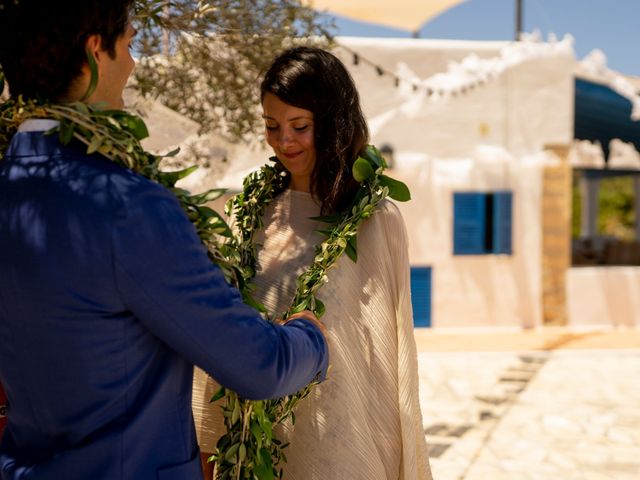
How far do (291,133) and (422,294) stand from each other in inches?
330

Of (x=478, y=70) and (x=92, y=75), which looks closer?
(x=92, y=75)

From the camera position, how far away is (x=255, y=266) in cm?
210

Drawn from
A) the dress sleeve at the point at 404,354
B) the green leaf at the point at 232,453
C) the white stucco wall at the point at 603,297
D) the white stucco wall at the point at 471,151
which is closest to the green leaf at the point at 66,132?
the green leaf at the point at 232,453

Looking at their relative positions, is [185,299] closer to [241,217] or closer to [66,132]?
[66,132]

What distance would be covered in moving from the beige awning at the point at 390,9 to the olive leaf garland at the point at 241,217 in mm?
6656

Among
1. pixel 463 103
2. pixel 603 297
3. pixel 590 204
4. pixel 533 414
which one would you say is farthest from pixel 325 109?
pixel 590 204

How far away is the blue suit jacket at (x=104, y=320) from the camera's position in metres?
1.06

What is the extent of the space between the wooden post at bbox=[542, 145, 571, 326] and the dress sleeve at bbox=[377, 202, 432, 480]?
349 inches

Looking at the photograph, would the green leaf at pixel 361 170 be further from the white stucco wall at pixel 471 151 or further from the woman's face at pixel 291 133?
the white stucco wall at pixel 471 151

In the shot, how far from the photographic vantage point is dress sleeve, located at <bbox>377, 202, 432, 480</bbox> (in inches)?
78.4

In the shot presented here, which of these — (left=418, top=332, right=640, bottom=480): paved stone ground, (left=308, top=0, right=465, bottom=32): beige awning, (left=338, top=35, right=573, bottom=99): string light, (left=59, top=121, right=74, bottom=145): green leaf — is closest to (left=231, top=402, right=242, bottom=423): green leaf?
(left=59, top=121, right=74, bottom=145): green leaf

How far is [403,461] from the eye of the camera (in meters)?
1.98

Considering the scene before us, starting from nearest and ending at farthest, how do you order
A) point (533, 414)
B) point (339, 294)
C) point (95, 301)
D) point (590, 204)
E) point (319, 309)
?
1. point (95, 301)
2. point (319, 309)
3. point (339, 294)
4. point (533, 414)
5. point (590, 204)

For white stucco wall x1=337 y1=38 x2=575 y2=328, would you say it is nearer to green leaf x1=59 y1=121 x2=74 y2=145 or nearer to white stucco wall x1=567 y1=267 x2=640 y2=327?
white stucco wall x1=567 y1=267 x2=640 y2=327
